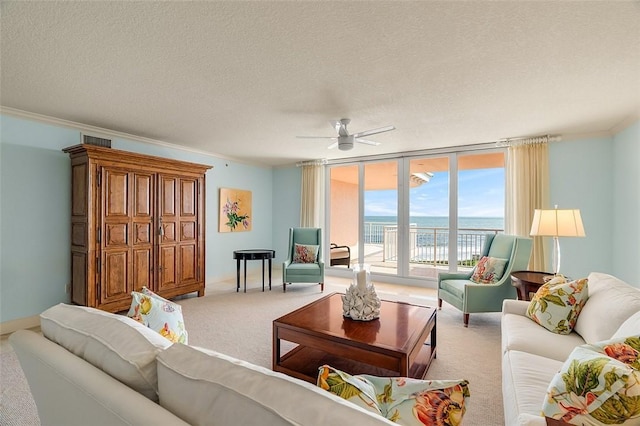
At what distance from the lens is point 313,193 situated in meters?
6.09

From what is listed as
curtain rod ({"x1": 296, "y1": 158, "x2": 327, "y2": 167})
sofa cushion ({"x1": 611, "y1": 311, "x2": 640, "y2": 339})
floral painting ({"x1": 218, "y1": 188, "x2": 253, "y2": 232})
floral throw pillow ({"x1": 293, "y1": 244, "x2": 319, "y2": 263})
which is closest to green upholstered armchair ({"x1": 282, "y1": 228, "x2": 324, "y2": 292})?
floral throw pillow ({"x1": 293, "y1": 244, "x2": 319, "y2": 263})

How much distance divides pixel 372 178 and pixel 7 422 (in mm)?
5983

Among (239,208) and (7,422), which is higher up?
(239,208)

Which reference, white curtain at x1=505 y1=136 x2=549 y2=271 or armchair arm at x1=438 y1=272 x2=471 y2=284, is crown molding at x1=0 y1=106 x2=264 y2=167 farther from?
white curtain at x1=505 y1=136 x2=549 y2=271

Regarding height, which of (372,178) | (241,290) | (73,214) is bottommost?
(241,290)

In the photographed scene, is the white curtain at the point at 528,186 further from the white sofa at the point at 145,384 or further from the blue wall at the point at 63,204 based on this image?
the white sofa at the point at 145,384

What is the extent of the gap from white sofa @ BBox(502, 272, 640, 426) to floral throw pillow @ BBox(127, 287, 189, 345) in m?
1.71

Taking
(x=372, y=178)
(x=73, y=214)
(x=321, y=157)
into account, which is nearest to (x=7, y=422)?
(x=73, y=214)

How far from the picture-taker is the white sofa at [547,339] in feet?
4.53

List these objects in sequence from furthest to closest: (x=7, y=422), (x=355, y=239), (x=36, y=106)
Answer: (x=355, y=239) → (x=36, y=106) → (x=7, y=422)

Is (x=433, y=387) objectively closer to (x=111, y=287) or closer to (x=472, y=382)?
(x=472, y=382)

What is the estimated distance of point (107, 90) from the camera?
2705 millimetres

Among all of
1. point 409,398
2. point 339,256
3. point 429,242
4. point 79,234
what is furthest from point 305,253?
point 409,398

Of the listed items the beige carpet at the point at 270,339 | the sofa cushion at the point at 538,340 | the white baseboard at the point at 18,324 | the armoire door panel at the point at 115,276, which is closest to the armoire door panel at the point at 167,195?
the armoire door panel at the point at 115,276
